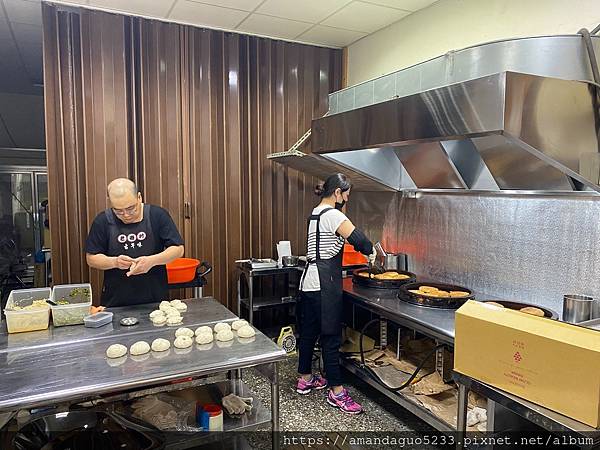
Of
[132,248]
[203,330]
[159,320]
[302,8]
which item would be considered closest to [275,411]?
[203,330]

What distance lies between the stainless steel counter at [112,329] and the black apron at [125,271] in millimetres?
103

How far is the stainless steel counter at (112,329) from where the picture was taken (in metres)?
1.98

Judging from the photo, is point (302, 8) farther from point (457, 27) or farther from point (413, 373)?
point (413, 373)

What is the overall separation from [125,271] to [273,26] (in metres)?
2.35

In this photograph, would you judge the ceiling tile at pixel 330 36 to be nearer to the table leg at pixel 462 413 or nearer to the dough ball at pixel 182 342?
the dough ball at pixel 182 342

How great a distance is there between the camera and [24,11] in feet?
11.0

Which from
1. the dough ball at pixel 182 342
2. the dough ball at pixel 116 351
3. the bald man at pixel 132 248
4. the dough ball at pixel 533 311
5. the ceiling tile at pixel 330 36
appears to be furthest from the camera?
the ceiling tile at pixel 330 36

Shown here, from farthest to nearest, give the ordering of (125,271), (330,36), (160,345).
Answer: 1. (330,36)
2. (125,271)
3. (160,345)

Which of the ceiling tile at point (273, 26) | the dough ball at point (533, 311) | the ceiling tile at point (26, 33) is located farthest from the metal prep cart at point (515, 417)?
the ceiling tile at point (26, 33)

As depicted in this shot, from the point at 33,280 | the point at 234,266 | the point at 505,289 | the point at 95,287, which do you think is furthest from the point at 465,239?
the point at 33,280

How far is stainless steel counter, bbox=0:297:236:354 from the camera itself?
1.98 meters

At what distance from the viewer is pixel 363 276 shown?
3295 mm

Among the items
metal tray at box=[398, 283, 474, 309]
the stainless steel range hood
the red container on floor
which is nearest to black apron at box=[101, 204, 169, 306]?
the red container on floor

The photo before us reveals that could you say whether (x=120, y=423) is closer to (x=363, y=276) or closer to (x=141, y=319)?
(x=141, y=319)
